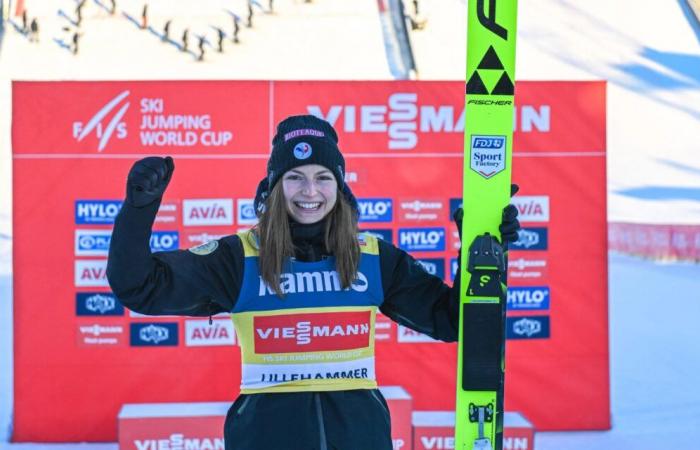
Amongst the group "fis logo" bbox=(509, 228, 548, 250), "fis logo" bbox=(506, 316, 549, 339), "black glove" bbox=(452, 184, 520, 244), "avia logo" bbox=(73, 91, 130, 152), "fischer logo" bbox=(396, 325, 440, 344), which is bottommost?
"fischer logo" bbox=(396, 325, 440, 344)

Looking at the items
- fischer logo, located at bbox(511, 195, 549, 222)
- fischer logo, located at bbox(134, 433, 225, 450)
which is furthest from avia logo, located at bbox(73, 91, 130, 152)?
fischer logo, located at bbox(511, 195, 549, 222)

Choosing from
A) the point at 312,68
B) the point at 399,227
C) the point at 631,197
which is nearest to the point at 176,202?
the point at 399,227

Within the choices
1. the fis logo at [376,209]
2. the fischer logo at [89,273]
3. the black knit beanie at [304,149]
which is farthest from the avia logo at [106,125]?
the black knit beanie at [304,149]

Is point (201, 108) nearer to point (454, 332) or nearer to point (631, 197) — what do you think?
point (454, 332)

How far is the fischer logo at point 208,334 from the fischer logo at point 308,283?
2.71 metres

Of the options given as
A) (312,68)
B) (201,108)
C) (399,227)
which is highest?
(312,68)

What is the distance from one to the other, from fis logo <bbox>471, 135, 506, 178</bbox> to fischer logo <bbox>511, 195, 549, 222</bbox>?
2.37m

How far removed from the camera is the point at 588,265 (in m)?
4.73

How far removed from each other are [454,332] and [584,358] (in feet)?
9.05

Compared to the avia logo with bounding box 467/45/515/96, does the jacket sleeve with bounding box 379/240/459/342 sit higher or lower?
lower

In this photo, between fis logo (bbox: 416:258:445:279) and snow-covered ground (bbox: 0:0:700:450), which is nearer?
fis logo (bbox: 416:258:445:279)

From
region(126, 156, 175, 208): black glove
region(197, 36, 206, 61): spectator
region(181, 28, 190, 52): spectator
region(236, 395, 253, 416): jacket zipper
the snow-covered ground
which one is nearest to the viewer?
region(126, 156, 175, 208): black glove

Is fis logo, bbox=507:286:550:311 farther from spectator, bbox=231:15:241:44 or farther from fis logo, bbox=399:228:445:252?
spectator, bbox=231:15:241:44

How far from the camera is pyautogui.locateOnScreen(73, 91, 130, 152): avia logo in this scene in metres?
4.54
